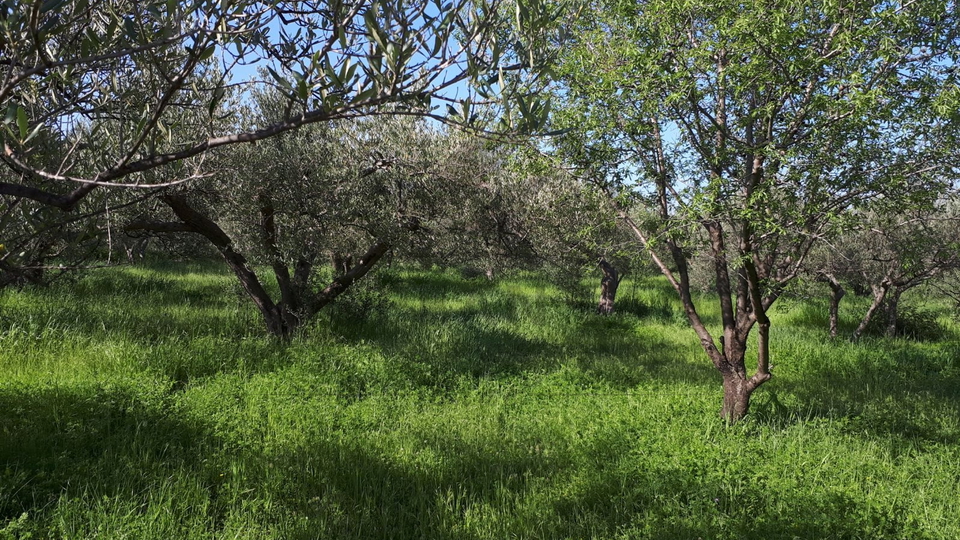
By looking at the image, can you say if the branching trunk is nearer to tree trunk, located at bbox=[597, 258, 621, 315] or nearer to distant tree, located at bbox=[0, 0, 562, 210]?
distant tree, located at bbox=[0, 0, 562, 210]

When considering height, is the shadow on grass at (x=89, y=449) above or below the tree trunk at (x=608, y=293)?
below

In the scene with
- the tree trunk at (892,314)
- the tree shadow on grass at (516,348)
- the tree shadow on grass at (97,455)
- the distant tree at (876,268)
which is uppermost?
the distant tree at (876,268)

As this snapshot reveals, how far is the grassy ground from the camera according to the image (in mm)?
4176

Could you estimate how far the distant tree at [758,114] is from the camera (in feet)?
15.0

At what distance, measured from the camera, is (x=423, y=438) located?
18.6 feet

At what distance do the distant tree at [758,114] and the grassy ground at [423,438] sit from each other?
1.40 meters

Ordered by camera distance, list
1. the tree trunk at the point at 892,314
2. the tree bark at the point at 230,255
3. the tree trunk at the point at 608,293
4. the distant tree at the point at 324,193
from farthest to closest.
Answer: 1. the tree trunk at the point at 608,293
2. the tree trunk at the point at 892,314
3. the distant tree at the point at 324,193
4. the tree bark at the point at 230,255

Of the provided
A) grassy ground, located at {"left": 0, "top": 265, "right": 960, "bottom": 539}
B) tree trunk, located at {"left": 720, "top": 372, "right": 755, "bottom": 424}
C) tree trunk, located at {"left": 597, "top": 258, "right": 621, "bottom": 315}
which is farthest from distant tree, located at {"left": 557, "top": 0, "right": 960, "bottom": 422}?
tree trunk, located at {"left": 597, "top": 258, "right": 621, "bottom": 315}

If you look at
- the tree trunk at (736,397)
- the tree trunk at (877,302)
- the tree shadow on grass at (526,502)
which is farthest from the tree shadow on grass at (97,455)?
the tree trunk at (877,302)

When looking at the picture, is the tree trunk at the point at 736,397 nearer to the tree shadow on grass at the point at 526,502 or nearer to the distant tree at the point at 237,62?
the tree shadow on grass at the point at 526,502

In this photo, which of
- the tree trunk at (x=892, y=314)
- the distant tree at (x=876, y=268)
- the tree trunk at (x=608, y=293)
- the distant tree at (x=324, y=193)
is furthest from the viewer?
the tree trunk at (x=608, y=293)

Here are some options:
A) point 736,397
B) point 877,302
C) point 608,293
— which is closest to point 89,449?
point 736,397

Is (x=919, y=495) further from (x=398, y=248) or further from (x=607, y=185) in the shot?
(x=398, y=248)

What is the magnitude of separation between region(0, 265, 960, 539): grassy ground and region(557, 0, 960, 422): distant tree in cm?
140
